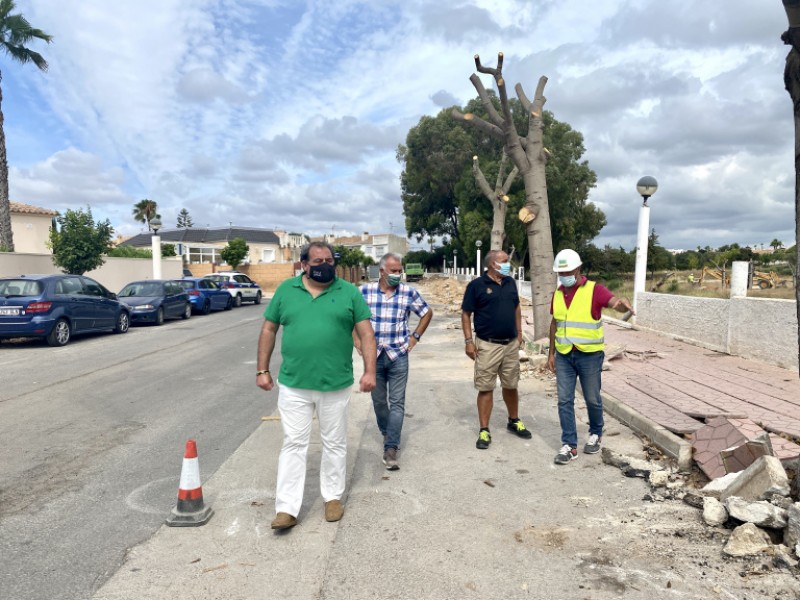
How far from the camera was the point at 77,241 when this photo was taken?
22.3 m

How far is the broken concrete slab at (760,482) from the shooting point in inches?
143

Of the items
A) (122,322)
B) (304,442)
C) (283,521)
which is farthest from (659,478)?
(122,322)

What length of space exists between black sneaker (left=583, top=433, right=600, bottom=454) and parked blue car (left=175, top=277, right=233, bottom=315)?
63.9 feet

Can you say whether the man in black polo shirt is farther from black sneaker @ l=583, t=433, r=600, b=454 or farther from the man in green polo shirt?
the man in green polo shirt

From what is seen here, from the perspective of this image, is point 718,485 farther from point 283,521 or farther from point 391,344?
point 283,521

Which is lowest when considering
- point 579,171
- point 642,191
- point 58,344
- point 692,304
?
point 58,344

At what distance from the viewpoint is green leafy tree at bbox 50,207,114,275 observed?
22.2 m

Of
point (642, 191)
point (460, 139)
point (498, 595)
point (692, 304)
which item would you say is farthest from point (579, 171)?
point (498, 595)

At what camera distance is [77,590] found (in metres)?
3.11

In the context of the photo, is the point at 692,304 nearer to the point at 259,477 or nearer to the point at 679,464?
the point at 679,464

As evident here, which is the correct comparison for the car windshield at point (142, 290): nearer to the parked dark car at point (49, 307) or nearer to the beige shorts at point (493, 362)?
the parked dark car at point (49, 307)

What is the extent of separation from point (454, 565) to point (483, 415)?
2460mm

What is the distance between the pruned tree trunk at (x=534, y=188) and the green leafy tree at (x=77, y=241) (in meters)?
16.7

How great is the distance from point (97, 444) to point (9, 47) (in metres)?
26.5
